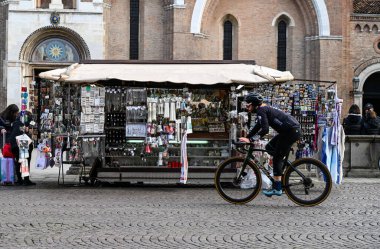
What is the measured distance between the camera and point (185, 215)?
38.0ft

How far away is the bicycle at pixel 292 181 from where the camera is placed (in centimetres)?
1296

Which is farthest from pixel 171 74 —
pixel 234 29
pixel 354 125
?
pixel 234 29

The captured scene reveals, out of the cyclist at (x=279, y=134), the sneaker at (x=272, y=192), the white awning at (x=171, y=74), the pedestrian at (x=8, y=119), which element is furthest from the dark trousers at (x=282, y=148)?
the pedestrian at (x=8, y=119)

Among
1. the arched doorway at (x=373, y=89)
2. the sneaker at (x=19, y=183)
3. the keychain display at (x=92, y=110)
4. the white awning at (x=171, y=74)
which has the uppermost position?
the arched doorway at (x=373, y=89)

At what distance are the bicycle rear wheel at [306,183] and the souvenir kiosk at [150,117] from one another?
3.33m

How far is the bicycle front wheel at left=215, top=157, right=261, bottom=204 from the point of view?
13008mm

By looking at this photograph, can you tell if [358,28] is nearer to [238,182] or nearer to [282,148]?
[282,148]

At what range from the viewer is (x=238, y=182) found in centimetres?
1324

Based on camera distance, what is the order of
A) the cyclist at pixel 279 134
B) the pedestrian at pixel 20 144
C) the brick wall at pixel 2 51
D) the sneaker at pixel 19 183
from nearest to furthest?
the cyclist at pixel 279 134, the pedestrian at pixel 20 144, the sneaker at pixel 19 183, the brick wall at pixel 2 51

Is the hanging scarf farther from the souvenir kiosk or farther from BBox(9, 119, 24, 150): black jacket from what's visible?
BBox(9, 119, 24, 150): black jacket

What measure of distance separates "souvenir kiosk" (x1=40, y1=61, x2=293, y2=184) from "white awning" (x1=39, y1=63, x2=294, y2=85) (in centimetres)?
2

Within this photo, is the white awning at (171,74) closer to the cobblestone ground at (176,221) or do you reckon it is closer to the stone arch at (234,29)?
the cobblestone ground at (176,221)

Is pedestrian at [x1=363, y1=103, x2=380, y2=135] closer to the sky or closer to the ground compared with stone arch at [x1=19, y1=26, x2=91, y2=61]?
closer to the ground

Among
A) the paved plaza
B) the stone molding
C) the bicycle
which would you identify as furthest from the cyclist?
the stone molding
